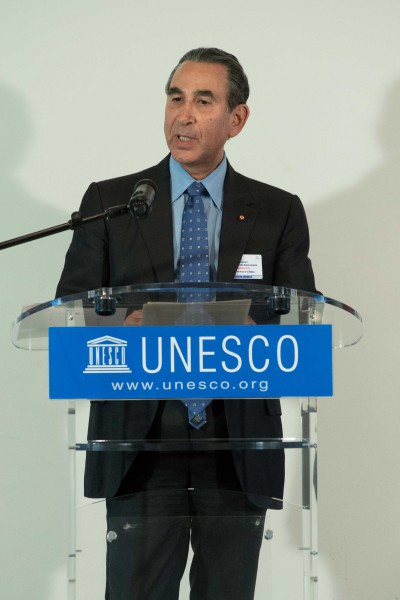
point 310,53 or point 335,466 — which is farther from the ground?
point 310,53

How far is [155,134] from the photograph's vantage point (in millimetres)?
3633

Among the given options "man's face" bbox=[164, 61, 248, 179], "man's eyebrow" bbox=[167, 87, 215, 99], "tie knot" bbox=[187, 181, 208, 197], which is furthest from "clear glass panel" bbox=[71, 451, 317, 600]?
"man's eyebrow" bbox=[167, 87, 215, 99]

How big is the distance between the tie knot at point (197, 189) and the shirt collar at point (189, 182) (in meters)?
0.01

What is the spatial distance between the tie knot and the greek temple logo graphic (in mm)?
708

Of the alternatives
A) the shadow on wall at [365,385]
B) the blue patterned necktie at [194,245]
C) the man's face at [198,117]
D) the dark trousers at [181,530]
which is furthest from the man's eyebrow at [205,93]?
the dark trousers at [181,530]

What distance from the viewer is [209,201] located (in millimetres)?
2592

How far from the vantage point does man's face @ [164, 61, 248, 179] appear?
2650 millimetres

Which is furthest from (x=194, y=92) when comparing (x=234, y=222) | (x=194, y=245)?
(x=194, y=245)

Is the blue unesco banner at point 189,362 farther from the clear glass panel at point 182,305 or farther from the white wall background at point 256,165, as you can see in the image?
the white wall background at point 256,165

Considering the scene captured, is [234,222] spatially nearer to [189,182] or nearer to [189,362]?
[189,182]

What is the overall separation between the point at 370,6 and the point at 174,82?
121cm

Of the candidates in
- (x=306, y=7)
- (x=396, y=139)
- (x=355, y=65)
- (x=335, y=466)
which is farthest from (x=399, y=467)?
(x=306, y=7)

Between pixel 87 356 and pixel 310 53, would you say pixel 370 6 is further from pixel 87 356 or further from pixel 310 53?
pixel 87 356

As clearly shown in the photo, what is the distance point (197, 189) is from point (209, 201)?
0.04 m
